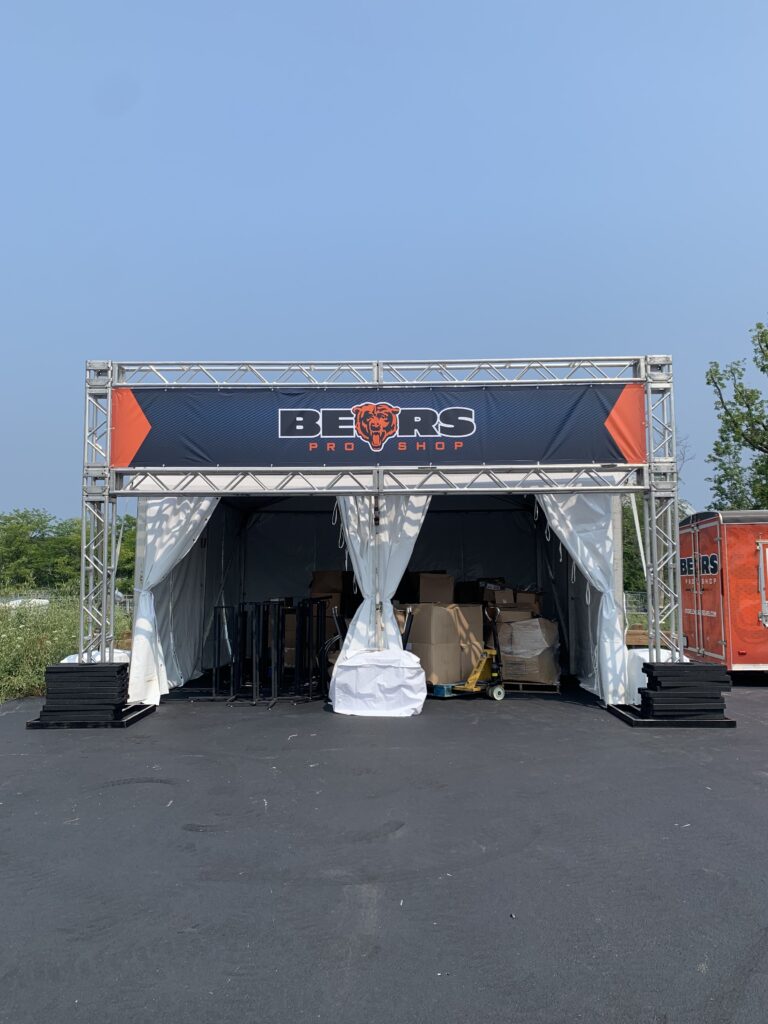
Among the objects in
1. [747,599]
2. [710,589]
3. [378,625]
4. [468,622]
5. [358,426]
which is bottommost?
[468,622]

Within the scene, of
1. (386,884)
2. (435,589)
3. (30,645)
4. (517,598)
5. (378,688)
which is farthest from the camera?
(435,589)

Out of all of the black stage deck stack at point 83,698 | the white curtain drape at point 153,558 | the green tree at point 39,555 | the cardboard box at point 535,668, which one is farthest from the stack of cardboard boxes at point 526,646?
the green tree at point 39,555

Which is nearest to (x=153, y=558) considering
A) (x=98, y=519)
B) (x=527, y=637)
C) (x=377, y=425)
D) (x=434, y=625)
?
(x=98, y=519)

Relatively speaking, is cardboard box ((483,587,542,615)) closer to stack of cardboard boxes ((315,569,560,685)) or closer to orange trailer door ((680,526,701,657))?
stack of cardboard boxes ((315,569,560,685))

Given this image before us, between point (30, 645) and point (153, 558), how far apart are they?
10.8 feet

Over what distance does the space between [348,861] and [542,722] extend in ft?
15.9

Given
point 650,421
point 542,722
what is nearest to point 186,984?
point 542,722

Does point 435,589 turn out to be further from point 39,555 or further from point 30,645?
point 39,555

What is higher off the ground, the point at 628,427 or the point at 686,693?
the point at 628,427

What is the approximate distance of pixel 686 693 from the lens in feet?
27.0

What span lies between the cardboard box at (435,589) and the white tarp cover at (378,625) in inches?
87.2

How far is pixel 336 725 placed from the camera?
829cm

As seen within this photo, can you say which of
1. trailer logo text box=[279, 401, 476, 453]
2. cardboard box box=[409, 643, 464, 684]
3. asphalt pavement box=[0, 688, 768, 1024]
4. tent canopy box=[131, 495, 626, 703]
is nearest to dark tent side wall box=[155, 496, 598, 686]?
tent canopy box=[131, 495, 626, 703]

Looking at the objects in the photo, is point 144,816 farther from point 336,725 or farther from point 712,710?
point 712,710
